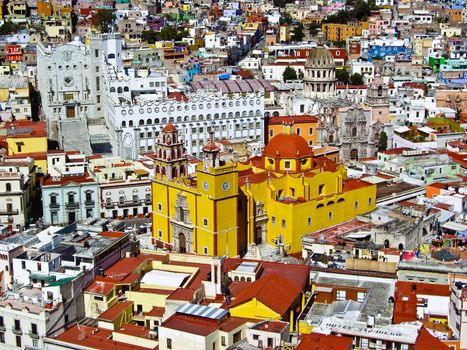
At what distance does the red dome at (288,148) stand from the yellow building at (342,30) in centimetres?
8071

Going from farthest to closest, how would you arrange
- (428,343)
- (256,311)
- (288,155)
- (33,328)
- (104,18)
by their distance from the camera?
1. (104,18)
2. (288,155)
3. (256,311)
4. (33,328)
5. (428,343)

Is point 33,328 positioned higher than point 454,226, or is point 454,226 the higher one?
point 454,226

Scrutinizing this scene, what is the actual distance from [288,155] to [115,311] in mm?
17258

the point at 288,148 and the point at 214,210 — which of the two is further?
the point at 288,148

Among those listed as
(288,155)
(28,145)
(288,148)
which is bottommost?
(28,145)

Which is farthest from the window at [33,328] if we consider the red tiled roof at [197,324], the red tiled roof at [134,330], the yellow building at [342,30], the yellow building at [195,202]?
the yellow building at [342,30]

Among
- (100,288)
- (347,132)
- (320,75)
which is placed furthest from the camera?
(320,75)

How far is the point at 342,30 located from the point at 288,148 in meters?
83.4

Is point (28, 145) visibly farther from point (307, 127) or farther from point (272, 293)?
point (272, 293)

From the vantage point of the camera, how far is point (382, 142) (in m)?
66.8

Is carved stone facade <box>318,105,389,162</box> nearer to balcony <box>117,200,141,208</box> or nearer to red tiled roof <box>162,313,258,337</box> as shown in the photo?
balcony <box>117,200,141,208</box>

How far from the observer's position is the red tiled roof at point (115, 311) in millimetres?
34188

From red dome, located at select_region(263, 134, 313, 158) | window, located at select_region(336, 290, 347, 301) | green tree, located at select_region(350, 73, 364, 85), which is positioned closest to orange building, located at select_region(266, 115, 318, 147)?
red dome, located at select_region(263, 134, 313, 158)

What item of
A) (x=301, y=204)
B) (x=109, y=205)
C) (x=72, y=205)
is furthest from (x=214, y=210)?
(x=72, y=205)
